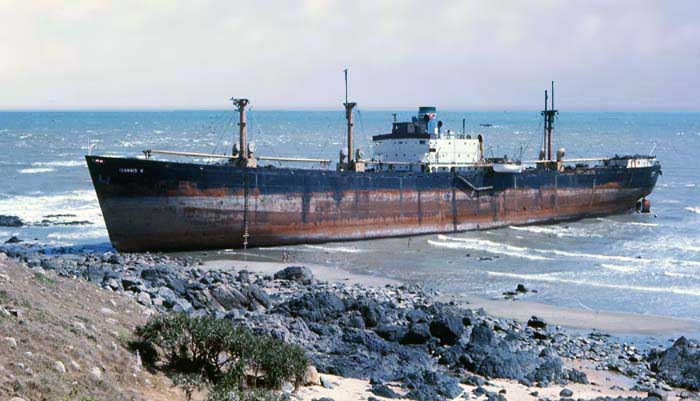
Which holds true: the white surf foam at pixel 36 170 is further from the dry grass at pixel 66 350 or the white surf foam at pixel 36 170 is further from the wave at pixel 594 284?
the dry grass at pixel 66 350

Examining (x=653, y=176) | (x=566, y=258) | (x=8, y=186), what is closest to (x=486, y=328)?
(x=566, y=258)

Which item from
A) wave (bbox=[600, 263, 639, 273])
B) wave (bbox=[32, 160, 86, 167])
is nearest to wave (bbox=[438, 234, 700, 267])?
wave (bbox=[600, 263, 639, 273])

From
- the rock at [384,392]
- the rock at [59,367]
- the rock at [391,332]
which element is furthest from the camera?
the rock at [391,332]

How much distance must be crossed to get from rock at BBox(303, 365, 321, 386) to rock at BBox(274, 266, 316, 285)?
480 inches

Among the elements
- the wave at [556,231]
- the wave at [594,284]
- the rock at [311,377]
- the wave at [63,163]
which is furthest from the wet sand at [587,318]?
the wave at [63,163]

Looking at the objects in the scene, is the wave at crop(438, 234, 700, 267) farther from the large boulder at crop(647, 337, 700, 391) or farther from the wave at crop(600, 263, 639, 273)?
the large boulder at crop(647, 337, 700, 391)

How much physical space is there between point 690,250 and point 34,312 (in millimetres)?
33318

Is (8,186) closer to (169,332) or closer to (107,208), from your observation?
(107,208)

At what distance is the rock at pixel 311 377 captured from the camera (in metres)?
16.6

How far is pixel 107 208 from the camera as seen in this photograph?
35688 millimetres

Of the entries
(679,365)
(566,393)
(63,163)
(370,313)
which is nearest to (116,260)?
(370,313)

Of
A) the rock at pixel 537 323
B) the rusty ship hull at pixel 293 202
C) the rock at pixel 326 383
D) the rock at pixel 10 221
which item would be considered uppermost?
the rusty ship hull at pixel 293 202

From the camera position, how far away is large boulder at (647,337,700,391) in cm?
1969

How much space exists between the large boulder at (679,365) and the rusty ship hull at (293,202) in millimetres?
20096
